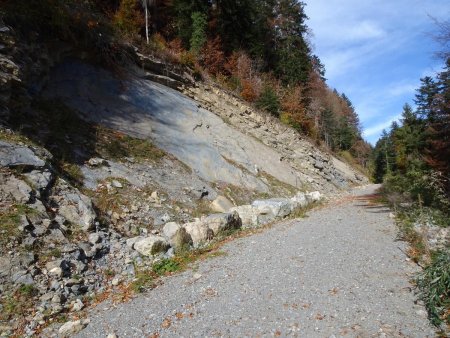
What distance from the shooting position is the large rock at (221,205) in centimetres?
1088

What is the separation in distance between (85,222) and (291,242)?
4.55 m

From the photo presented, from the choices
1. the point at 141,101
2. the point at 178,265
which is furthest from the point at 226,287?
the point at 141,101

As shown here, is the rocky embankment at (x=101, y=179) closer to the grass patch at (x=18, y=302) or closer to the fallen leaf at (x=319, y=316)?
the grass patch at (x=18, y=302)

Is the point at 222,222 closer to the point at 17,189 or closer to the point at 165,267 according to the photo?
the point at 165,267

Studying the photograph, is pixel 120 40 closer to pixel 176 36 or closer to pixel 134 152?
pixel 134 152

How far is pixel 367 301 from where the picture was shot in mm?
5133

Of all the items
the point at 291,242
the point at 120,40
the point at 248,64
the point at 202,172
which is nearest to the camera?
the point at 291,242

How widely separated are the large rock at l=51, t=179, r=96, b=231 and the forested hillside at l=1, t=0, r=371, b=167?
19.1ft

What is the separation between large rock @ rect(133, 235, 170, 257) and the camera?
283 inches

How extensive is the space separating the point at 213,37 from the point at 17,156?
23.9 m

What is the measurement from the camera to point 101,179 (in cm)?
922

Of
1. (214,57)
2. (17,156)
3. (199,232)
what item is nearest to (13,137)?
(17,156)

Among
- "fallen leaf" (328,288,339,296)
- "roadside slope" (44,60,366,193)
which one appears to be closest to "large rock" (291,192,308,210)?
"roadside slope" (44,60,366,193)

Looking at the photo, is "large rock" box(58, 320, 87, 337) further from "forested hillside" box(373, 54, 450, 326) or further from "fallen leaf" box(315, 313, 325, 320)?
"forested hillside" box(373, 54, 450, 326)
